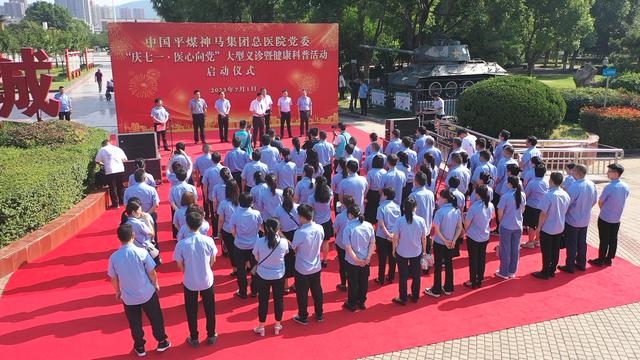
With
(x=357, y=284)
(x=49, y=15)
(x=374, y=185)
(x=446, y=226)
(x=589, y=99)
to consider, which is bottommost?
(x=357, y=284)

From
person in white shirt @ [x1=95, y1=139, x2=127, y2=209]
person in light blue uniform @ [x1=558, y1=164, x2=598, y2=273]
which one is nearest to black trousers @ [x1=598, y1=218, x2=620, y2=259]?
person in light blue uniform @ [x1=558, y1=164, x2=598, y2=273]

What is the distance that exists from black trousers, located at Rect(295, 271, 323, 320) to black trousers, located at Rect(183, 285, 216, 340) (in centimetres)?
96

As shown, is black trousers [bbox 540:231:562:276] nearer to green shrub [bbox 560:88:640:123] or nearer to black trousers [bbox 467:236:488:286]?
black trousers [bbox 467:236:488:286]

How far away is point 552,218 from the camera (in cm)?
705

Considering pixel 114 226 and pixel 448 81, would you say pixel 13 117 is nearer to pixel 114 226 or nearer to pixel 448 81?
pixel 114 226

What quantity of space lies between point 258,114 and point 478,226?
380 inches

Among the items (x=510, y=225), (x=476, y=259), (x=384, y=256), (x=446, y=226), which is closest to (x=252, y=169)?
(x=384, y=256)

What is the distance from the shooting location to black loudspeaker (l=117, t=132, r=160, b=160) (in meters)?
12.2

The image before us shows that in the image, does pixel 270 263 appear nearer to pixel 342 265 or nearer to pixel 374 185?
pixel 342 265

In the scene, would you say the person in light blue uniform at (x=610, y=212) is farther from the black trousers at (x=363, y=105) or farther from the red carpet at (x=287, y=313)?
the black trousers at (x=363, y=105)

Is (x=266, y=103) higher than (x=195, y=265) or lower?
higher

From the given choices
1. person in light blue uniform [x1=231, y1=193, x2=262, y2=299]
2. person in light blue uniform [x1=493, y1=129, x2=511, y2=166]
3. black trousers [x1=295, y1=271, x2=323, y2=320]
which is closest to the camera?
black trousers [x1=295, y1=271, x2=323, y2=320]

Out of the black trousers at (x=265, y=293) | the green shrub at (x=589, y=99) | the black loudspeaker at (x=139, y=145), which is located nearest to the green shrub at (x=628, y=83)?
the green shrub at (x=589, y=99)

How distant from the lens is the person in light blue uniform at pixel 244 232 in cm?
612
